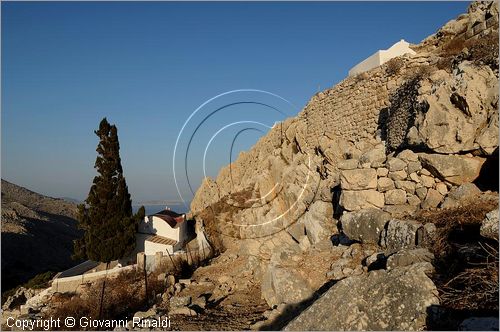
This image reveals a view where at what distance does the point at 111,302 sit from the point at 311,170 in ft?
28.8

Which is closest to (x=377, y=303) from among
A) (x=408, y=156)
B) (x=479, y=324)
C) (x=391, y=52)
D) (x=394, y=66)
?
(x=479, y=324)

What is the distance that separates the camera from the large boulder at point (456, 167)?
7.41 m

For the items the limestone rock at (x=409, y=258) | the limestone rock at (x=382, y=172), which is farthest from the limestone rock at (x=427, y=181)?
the limestone rock at (x=409, y=258)

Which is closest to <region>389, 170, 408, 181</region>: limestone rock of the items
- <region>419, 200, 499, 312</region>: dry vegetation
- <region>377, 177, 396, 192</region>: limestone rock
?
<region>377, 177, 396, 192</region>: limestone rock

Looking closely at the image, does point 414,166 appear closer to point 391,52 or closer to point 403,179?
point 403,179

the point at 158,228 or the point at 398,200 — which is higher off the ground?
the point at 158,228

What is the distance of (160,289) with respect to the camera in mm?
10992

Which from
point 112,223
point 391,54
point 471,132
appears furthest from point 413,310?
point 112,223

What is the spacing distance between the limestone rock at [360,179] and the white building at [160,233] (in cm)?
1572

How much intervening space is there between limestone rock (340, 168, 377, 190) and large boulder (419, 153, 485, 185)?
4.24ft

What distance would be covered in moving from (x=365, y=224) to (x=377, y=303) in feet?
11.6

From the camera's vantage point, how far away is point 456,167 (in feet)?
24.6

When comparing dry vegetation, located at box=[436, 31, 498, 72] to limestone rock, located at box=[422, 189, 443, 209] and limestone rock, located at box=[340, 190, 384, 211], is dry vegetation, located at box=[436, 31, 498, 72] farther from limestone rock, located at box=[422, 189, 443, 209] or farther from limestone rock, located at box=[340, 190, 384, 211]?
limestone rock, located at box=[340, 190, 384, 211]

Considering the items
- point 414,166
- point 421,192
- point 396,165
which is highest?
point 396,165
